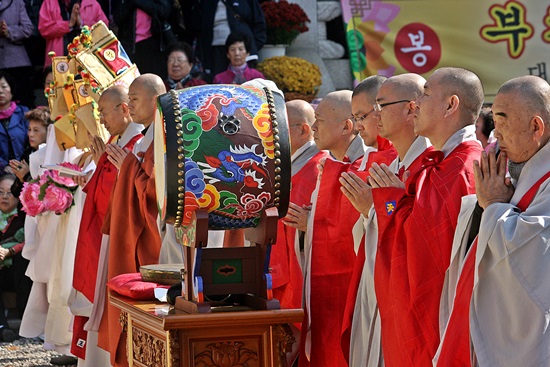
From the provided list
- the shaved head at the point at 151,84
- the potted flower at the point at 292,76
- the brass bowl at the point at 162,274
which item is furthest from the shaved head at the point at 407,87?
the potted flower at the point at 292,76

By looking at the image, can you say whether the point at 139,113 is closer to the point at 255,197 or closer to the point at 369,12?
the point at 255,197

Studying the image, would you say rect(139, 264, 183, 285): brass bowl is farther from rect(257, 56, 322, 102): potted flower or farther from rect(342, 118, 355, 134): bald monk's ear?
rect(257, 56, 322, 102): potted flower

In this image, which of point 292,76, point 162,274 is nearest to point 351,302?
point 162,274

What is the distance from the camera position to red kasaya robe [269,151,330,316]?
5156mm

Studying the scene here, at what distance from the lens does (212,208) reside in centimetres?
408

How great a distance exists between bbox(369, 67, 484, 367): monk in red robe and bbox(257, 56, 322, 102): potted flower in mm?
5855

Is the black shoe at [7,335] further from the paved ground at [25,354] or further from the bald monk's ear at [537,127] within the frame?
the bald monk's ear at [537,127]

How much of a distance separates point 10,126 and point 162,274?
5670 millimetres

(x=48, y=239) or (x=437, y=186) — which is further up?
(x=437, y=186)

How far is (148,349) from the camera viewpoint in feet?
14.5

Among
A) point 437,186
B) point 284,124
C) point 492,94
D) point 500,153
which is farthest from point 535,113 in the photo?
point 492,94

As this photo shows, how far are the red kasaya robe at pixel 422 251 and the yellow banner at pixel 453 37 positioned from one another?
656cm

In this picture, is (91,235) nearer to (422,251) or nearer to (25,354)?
(25,354)

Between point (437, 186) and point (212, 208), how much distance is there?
2.87 ft
